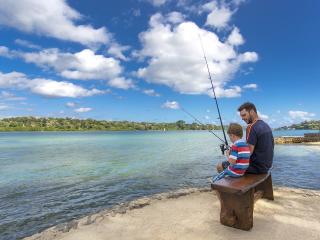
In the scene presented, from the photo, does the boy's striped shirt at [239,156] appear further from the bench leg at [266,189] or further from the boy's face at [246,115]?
the bench leg at [266,189]

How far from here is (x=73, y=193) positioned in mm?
15172

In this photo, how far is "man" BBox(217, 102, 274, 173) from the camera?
7.83 meters

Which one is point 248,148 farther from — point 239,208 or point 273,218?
point 273,218

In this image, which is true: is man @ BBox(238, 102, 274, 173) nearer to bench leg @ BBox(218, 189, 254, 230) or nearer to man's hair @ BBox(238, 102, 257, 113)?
man's hair @ BBox(238, 102, 257, 113)

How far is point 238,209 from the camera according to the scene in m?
6.86

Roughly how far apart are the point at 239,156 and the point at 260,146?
1036 mm

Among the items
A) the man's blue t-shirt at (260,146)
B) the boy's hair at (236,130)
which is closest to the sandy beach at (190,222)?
the man's blue t-shirt at (260,146)

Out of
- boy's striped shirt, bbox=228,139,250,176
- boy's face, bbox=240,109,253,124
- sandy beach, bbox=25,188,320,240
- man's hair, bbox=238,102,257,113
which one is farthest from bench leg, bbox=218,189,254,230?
man's hair, bbox=238,102,257,113

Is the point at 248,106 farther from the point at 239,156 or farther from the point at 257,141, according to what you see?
the point at 239,156

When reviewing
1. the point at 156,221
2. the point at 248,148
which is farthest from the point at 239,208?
the point at 156,221

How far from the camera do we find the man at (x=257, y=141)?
7832 millimetres

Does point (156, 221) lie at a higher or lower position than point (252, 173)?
lower

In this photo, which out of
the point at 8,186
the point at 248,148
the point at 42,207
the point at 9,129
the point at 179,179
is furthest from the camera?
the point at 9,129

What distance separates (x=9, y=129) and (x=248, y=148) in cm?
21133
